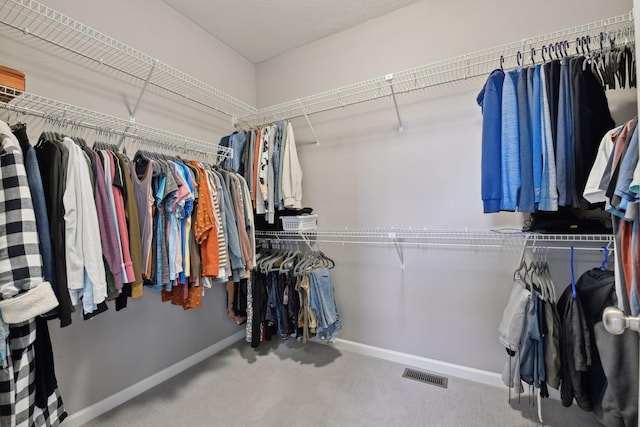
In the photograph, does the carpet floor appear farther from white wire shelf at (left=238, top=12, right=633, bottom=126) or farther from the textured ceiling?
the textured ceiling

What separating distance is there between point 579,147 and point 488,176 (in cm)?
38

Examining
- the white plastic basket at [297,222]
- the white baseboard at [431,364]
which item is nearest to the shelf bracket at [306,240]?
the white plastic basket at [297,222]

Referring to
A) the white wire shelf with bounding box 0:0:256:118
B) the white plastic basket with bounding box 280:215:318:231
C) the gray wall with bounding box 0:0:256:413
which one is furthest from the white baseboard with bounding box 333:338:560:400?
the white wire shelf with bounding box 0:0:256:118

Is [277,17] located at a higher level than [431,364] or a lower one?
higher

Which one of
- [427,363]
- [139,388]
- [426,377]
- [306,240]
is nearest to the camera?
[139,388]

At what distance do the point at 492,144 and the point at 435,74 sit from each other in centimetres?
72

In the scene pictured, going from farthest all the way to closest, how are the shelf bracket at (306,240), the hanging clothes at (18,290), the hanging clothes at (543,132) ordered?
1. the shelf bracket at (306,240)
2. the hanging clothes at (543,132)
3. the hanging clothes at (18,290)

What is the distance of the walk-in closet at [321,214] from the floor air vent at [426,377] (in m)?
0.02

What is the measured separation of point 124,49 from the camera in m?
1.67

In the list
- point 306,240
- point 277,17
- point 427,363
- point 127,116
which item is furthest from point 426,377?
point 277,17

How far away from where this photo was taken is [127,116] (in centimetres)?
196

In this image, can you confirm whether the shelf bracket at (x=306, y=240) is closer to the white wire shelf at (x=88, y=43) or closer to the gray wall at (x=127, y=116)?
the gray wall at (x=127, y=116)

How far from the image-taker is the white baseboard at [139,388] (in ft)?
5.49

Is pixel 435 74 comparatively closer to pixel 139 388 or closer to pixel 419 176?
pixel 419 176
